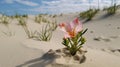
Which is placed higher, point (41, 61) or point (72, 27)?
point (72, 27)

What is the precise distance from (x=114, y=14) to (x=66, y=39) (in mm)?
5414

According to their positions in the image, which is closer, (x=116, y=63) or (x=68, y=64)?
(x=68, y=64)

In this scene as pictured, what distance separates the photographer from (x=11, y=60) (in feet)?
7.29

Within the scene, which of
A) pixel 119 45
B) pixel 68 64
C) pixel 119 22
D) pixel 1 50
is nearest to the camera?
pixel 68 64

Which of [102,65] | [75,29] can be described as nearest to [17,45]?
[75,29]

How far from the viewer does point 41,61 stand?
2111mm

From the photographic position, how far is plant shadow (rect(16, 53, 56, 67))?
6.73 feet

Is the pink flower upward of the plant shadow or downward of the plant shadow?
upward

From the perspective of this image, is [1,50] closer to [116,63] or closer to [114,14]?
[116,63]

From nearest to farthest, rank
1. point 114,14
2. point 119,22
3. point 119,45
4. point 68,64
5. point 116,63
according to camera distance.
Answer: point 68,64, point 116,63, point 119,45, point 119,22, point 114,14

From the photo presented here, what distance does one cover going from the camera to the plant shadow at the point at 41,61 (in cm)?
205

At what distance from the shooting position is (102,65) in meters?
2.10

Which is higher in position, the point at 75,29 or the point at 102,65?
the point at 75,29

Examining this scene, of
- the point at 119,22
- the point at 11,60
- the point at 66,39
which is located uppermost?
the point at 66,39
